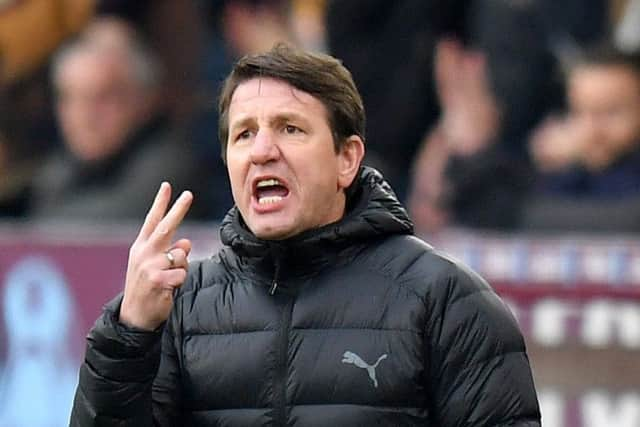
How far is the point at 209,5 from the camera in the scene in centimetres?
930

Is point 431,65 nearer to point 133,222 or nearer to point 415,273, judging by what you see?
point 133,222

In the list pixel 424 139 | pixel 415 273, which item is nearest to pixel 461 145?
pixel 424 139

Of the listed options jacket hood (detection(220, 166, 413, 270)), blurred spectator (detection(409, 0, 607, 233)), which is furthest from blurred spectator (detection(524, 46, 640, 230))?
jacket hood (detection(220, 166, 413, 270))

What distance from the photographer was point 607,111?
840 centimetres

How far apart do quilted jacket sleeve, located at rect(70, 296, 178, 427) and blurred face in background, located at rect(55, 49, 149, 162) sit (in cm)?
589

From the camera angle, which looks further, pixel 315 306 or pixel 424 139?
pixel 424 139

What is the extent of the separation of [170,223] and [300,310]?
0.30 metres

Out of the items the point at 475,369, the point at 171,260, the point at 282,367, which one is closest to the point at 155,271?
the point at 171,260

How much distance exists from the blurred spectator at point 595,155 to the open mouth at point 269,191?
5040mm

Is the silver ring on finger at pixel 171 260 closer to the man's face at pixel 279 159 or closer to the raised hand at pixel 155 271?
the raised hand at pixel 155 271

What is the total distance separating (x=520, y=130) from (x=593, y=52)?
511 mm

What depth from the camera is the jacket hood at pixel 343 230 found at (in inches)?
137

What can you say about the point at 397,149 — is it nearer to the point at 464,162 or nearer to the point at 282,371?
the point at 464,162

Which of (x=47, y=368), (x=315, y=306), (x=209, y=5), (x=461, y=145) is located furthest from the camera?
(x=209, y=5)
